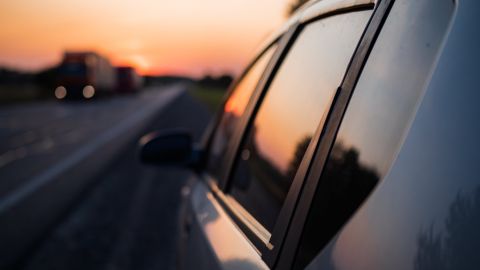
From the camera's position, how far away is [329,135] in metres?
1.64

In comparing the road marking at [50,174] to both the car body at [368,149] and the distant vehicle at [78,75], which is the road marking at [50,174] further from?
the distant vehicle at [78,75]

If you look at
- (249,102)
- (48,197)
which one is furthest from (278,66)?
(48,197)

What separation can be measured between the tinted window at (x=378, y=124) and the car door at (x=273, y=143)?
0.39 feet

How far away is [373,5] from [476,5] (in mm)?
419

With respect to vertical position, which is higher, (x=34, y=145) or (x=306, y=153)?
(x=306, y=153)

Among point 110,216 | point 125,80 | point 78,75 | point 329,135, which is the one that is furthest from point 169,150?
point 125,80

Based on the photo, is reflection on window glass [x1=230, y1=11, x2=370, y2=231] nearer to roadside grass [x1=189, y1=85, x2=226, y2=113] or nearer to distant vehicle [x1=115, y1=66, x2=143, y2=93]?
roadside grass [x1=189, y1=85, x2=226, y2=113]

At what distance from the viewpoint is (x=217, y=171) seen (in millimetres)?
3246

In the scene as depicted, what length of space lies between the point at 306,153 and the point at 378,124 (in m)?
0.30

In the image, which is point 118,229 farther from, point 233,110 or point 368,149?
point 368,149

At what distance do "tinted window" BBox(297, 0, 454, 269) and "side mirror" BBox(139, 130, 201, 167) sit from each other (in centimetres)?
→ 210

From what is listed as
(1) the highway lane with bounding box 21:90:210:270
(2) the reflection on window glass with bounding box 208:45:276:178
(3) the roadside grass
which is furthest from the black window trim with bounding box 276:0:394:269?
(3) the roadside grass

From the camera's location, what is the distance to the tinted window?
1.35m

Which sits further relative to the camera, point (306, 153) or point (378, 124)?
point (306, 153)
